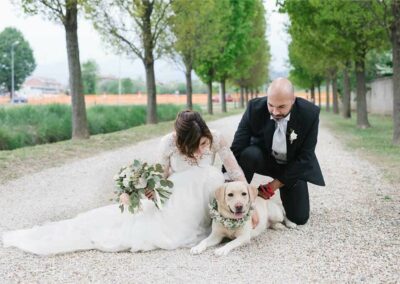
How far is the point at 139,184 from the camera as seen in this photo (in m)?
5.54

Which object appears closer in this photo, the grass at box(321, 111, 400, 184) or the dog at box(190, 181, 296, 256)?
the dog at box(190, 181, 296, 256)

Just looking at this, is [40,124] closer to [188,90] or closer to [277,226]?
[277,226]

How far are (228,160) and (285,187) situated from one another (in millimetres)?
935

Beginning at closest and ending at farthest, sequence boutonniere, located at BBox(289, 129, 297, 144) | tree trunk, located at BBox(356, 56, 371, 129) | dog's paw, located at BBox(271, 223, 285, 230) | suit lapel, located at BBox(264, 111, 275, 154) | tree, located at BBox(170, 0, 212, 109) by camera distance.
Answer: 1. boutonniere, located at BBox(289, 129, 297, 144)
2. suit lapel, located at BBox(264, 111, 275, 154)
3. dog's paw, located at BBox(271, 223, 285, 230)
4. tree trunk, located at BBox(356, 56, 371, 129)
5. tree, located at BBox(170, 0, 212, 109)

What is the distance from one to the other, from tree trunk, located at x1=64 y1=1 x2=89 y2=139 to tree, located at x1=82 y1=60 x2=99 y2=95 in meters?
81.0

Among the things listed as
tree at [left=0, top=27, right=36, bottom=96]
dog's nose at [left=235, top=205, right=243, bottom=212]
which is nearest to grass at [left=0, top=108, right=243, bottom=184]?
dog's nose at [left=235, top=205, right=243, bottom=212]

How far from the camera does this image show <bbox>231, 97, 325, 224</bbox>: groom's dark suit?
601cm

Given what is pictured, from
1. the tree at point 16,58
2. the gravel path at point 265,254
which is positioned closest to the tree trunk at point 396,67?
the gravel path at point 265,254

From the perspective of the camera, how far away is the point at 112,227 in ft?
18.7

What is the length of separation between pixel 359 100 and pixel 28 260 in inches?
781

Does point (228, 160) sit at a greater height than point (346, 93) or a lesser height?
lesser

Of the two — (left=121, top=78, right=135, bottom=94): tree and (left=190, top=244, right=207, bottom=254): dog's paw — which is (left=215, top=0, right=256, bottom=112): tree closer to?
(left=190, top=244, right=207, bottom=254): dog's paw

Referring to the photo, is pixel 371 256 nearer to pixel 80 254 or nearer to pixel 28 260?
pixel 80 254

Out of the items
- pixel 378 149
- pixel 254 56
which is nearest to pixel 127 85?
pixel 254 56
